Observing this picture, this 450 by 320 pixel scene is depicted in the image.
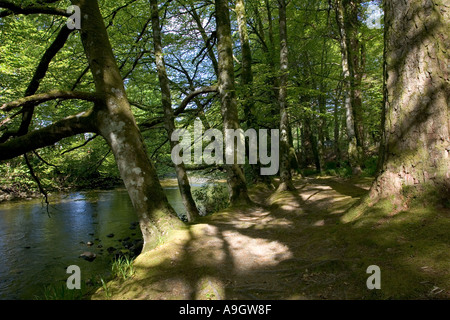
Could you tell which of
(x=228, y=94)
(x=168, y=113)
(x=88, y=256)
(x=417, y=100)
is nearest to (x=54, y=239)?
(x=88, y=256)

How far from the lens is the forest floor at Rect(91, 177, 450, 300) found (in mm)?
2238

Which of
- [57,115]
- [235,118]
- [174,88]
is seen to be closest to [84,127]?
[235,118]

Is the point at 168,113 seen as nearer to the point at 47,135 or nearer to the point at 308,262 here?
the point at 47,135

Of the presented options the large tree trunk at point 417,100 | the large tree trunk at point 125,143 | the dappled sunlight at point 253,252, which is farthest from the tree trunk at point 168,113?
the large tree trunk at point 417,100

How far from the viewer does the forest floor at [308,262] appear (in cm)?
224

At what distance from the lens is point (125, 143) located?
4.17 m

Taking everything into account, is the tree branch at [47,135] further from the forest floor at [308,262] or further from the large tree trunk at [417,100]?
the large tree trunk at [417,100]

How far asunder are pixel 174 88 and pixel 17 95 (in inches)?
251

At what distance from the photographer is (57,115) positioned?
9805 millimetres

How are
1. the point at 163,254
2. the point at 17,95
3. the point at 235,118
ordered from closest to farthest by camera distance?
the point at 163,254 < the point at 235,118 < the point at 17,95

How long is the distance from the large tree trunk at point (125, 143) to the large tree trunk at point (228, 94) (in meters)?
2.84

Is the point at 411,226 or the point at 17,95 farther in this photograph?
the point at 17,95

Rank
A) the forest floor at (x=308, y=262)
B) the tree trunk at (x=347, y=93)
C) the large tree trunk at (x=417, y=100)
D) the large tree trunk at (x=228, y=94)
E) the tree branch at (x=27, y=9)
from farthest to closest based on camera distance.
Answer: the tree trunk at (x=347, y=93) → the large tree trunk at (x=228, y=94) → the tree branch at (x=27, y=9) → the large tree trunk at (x=417, y=100) → the forest floor at (x=308, y=262)

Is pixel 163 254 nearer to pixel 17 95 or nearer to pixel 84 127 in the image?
pixel 84 127
